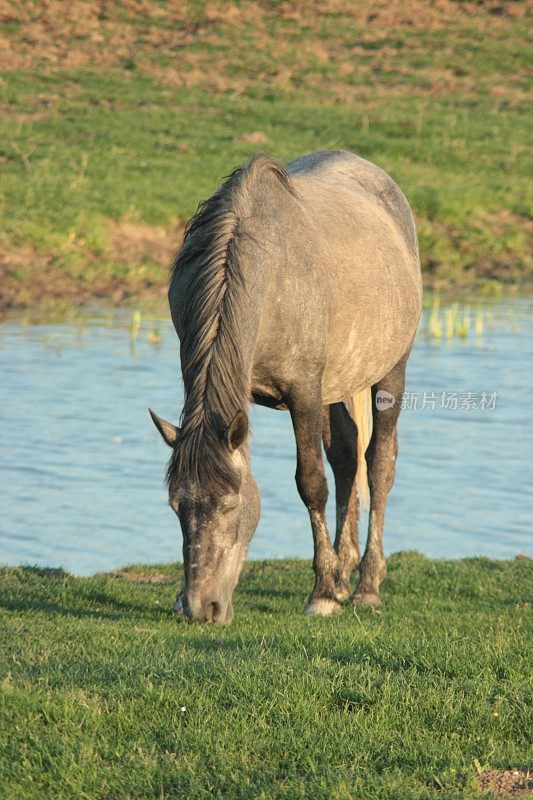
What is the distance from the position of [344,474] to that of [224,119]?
24.4 metres

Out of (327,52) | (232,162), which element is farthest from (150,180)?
(327,52)

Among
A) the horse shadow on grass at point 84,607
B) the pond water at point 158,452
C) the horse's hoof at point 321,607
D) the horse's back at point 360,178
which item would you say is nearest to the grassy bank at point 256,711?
the horse shadow on grass at point 84,607

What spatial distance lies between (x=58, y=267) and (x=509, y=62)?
26100 millimetres

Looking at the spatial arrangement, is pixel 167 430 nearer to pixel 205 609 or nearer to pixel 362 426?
pixel 205 609

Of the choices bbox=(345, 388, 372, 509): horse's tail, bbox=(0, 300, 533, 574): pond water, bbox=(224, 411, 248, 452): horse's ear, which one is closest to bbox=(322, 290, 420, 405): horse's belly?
bbox=(345, 388, 372, 509): horse's tail

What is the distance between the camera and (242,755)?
4785 millimetres

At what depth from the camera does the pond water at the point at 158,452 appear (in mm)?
11023

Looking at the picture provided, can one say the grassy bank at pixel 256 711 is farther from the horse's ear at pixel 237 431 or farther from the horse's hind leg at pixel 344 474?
the horse's hind leg at pixel 344 474

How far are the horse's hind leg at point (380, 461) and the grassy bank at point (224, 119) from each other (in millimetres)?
12209

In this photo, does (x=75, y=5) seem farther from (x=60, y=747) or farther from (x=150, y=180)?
(x=60, y=747)

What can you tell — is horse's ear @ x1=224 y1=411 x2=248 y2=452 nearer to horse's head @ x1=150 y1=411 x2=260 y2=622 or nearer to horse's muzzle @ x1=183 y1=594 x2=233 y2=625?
horse's head @ x1=150 y1=411 x2=260 y2=622

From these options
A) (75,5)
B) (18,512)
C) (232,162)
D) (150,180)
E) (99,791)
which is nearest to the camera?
(99,791)

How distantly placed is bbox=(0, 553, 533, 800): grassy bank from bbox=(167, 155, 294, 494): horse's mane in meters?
0.87

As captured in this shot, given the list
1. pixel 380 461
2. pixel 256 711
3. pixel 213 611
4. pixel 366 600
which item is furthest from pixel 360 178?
pixel 256 711
